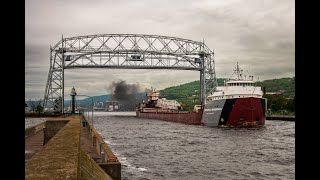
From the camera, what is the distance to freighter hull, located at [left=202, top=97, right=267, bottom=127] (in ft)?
163

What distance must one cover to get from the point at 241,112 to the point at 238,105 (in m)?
1.27

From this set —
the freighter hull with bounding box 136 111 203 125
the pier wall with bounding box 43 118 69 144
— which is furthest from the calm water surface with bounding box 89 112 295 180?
the freighter hull with bounding box 136 111 203 125

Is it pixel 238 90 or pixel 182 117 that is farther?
pixel 182 117

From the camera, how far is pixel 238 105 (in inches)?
1953

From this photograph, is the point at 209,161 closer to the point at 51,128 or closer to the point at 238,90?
the point at 51,128

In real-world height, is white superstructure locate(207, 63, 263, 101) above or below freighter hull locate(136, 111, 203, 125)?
above

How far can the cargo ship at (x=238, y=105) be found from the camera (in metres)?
49.9

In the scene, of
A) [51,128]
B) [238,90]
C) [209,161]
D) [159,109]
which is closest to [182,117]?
[238,90]

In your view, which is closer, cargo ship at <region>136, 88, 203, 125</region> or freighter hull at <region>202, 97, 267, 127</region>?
freighter hull at <region>202, 97, 267, 127</region>

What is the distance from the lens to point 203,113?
59.8 metres

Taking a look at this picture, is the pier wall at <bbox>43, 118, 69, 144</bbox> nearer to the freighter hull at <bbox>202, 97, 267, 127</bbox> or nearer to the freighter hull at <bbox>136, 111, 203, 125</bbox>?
the freighter hull at <bbox>202, 97, 267, 127</bbox>
